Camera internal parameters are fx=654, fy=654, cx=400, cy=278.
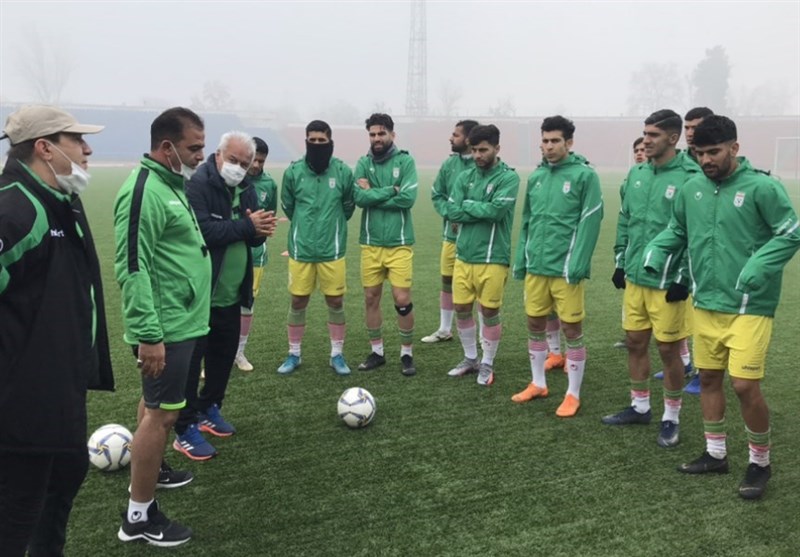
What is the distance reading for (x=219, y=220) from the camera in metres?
4.29

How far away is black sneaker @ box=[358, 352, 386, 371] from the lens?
627 centimetres

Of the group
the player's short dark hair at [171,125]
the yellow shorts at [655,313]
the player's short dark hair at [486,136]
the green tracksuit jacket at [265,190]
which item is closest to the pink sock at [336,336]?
the green tracksuit jacket at [265,190]

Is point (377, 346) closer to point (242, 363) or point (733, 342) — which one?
point (242, 363)

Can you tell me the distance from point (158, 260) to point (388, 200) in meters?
3.12

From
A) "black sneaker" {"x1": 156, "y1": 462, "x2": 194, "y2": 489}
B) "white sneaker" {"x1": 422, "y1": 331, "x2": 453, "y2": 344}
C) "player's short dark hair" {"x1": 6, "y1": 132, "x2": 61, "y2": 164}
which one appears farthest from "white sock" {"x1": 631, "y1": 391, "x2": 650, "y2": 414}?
"player's short dark hair" {"x1": 6, "y1": 132, "x2": 61, "y2": 164}

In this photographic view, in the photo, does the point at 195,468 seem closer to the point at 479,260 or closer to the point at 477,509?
the point at 477,509

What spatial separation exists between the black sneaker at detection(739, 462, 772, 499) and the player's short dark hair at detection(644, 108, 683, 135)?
7.64ft

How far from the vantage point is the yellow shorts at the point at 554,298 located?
204 inches

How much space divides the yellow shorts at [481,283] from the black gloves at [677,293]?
5.33 feet

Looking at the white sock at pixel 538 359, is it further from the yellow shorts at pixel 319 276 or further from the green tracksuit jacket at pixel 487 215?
the yellow shorts at pixel 319 276

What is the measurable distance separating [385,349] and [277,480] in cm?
296

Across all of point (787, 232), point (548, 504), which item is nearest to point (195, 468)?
point (548, 504)

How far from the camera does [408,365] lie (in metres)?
6.23

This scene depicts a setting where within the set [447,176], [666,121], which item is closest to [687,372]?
[666,121]
